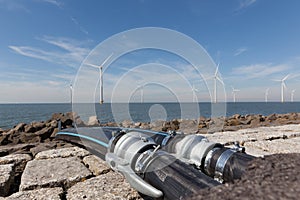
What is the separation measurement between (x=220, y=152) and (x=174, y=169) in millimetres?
373

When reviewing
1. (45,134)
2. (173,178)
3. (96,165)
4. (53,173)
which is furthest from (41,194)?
(45,134)

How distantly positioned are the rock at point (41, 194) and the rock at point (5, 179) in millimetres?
193

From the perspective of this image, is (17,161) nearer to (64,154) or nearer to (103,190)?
(64,154)

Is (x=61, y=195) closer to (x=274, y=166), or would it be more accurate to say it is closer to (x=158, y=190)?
(x=158, y=190)

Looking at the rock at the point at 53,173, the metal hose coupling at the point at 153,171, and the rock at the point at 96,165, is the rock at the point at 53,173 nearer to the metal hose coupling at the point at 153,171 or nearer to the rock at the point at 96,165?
the rock at the point at 96,165

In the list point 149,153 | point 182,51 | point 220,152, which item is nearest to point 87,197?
point 149,153

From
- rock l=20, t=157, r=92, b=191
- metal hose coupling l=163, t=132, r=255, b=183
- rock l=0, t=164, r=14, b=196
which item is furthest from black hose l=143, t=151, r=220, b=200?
rock l=0, t=164, r=14, b=196

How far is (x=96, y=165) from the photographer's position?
174 cm

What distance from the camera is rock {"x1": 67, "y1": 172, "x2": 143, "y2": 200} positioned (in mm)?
1179

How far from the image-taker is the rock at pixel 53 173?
1.39 metres

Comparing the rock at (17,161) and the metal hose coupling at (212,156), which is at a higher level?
the metal hose coupling at (212,156)

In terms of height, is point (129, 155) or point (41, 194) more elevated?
point (129, 155)

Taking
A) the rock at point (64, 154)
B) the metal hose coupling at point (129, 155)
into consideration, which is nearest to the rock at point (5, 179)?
the rock at point (64, 154)

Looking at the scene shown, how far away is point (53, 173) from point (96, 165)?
0.33 m
